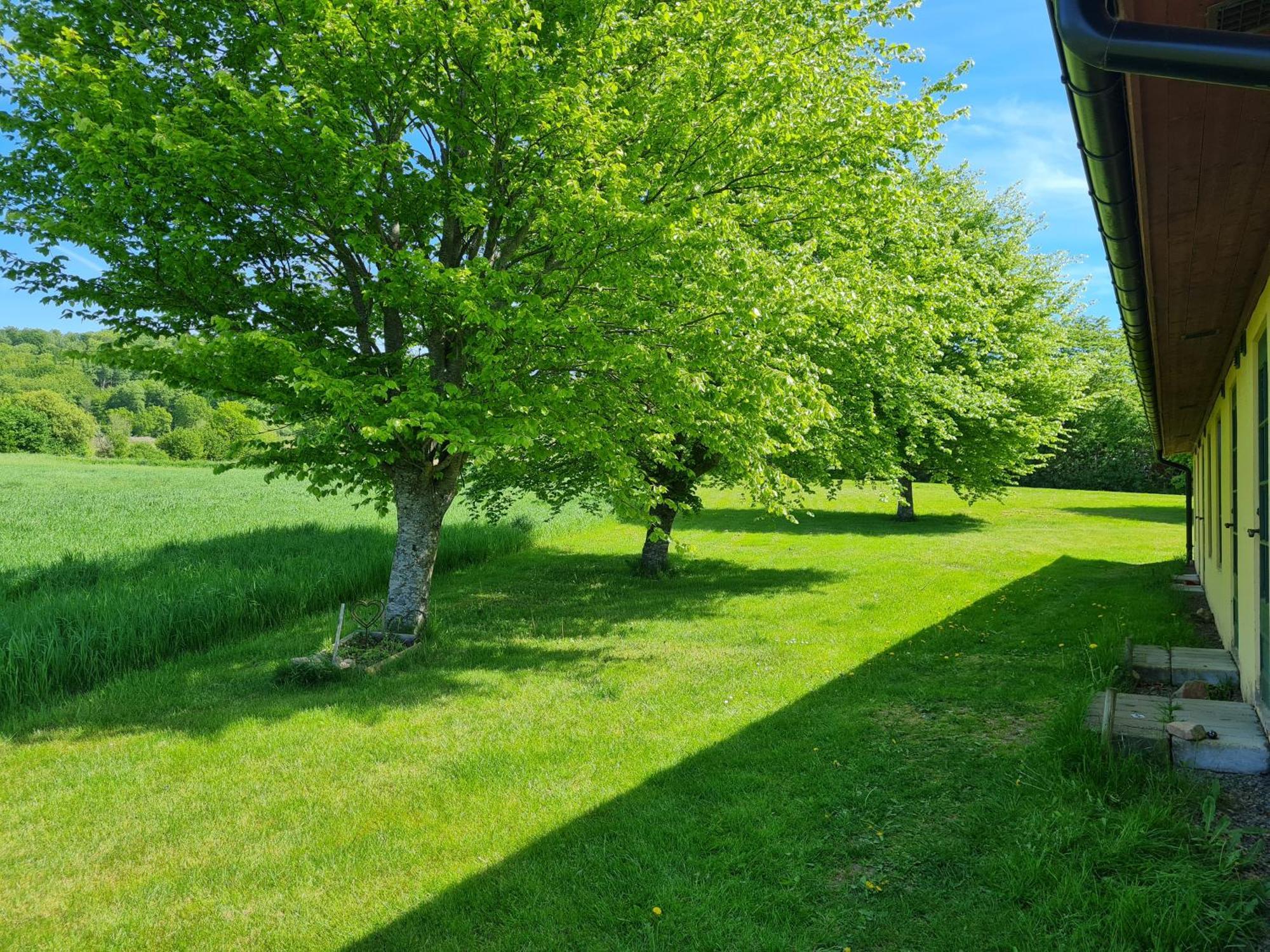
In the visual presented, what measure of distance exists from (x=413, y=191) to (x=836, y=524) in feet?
60.1

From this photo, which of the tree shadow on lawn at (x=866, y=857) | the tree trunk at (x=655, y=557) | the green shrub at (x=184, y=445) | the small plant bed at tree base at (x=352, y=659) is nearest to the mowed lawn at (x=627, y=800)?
the tree shadow on lawn at (x=866, y=857)

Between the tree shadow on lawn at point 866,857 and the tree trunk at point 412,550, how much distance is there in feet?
16.8

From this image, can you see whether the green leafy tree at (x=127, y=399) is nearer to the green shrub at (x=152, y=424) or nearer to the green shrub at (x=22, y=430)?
the green shrub at (x=152, y=424)

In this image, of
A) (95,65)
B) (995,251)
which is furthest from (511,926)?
(995,251)

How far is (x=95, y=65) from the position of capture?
8.11 metres

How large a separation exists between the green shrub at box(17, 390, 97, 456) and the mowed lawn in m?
82.9

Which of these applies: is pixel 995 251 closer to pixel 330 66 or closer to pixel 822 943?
pixel 330 66

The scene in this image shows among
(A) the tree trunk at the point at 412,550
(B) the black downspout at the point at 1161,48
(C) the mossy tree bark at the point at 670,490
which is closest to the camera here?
(B) the black downspout at the point at 1161,48

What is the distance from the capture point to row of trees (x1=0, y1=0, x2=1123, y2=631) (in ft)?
24.4

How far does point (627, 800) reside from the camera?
189 inches

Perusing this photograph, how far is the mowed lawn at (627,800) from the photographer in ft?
11.4

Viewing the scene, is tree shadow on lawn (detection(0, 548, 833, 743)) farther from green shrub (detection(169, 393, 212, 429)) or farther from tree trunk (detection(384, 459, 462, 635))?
green shrub (detection(169, 393, 212, 429))

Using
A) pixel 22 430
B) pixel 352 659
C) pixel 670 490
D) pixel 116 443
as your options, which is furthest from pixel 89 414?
pixel 352 659

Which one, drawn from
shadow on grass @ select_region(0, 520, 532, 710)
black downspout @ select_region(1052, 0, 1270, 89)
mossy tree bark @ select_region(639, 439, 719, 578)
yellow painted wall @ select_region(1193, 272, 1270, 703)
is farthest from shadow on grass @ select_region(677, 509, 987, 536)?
black downspout @ select_region(1052, 0, 1270, 89)
